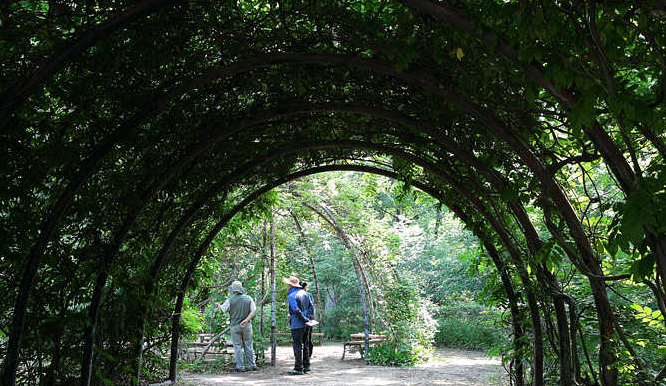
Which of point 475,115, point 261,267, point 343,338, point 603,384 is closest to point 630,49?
point 475,115

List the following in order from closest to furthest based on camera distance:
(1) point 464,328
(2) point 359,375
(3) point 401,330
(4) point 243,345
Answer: (2) point 359,375 < (4) point 243,345 < (3) point 401,330 < (1) point 464,328

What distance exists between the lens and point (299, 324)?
7.60 meters

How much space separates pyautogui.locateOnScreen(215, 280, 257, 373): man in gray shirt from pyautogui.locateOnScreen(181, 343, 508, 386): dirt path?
238mm

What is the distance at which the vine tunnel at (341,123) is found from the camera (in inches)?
61.1

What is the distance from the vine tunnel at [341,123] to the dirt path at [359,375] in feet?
10.1

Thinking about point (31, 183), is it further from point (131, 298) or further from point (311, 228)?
point (311, 228)

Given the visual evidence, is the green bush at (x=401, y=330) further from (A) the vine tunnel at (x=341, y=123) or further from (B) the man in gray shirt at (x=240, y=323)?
(A) the vine tunnel at (x=341, y=123)

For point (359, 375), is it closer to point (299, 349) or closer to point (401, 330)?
point (299, 349)

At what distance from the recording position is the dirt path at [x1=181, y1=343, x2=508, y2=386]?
680cm

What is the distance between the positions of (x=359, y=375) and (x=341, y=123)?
Answer: 5.15 m

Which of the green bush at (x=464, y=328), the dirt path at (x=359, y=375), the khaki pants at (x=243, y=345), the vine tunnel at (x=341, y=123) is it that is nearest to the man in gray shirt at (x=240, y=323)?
the khaki pants at (x=243, y=345)

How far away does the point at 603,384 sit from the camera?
2.31 m

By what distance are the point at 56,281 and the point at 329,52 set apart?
237 centimetres

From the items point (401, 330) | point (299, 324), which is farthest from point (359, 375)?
point (401, 330)
